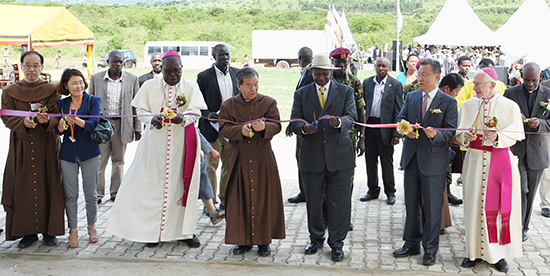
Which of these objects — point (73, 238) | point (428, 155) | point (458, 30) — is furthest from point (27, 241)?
point (458, 30)

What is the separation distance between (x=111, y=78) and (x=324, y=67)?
3718 millimetres

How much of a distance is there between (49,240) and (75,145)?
1.17 metres

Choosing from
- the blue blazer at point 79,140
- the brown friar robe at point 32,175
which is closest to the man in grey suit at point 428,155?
the blue blazer at point 79,140

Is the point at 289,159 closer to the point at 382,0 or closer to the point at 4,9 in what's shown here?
the point at 4,9

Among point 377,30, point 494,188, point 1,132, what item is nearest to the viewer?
point 494,188

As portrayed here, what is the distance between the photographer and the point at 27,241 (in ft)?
20.1

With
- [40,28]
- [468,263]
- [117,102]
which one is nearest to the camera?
[468,263]

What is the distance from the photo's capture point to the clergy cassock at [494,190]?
5.36 metres

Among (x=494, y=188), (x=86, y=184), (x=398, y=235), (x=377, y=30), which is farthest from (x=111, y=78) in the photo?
(x=377, y=30)

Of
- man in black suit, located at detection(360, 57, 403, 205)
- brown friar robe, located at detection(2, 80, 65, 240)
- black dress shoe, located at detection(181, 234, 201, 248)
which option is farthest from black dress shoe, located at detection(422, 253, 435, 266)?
brown friar robe, located at detection(2, 80, 65, 240)

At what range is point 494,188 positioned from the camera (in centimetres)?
537

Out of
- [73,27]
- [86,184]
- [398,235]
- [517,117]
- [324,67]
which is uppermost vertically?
[73,27]

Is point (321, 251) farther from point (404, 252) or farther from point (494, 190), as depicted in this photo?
point (494, 190)

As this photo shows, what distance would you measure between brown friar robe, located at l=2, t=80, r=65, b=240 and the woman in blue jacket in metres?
0.10
